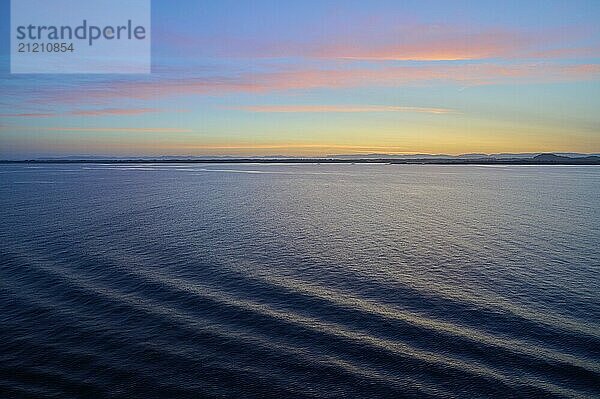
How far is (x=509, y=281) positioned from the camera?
29.6 meters

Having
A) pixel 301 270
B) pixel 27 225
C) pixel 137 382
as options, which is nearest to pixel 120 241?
pixel 27 225

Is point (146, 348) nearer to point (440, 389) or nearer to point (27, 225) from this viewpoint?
point (440, 389)

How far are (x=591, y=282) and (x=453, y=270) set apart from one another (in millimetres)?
8608

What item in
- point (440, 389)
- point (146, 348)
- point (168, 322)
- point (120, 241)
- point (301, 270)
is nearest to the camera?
point (440, 389)

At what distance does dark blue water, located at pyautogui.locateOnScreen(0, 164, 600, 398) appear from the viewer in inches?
688

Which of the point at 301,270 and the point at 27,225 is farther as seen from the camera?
the point at 27,225

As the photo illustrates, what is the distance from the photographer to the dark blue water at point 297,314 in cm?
1748

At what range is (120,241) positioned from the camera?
139 feet

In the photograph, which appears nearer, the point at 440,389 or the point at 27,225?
the point at 440,389

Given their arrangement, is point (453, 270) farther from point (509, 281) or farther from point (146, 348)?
point (146, 348)

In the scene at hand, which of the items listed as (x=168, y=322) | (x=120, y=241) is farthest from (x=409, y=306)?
(x=120, y=241)

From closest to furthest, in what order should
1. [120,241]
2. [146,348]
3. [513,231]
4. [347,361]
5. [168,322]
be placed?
[347,361] → [146,348] → [168,322] → [120,241] → [513,231]

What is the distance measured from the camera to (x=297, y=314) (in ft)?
77.9

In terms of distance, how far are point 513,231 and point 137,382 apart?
43485 mm
